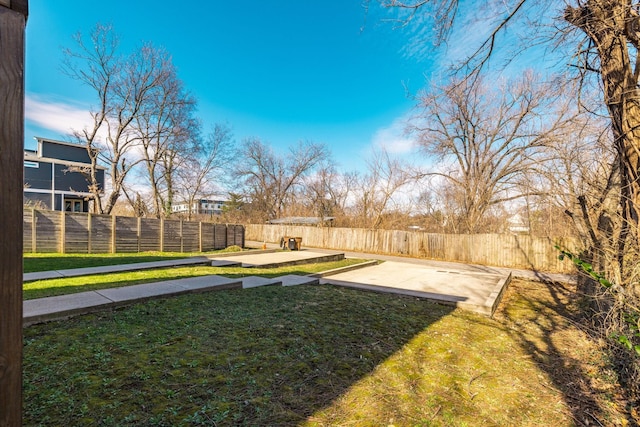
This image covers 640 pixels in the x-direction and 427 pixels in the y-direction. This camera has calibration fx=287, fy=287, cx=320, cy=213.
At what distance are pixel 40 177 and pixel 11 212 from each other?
27472 mm

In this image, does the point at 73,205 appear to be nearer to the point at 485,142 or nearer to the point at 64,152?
the point at 64,152

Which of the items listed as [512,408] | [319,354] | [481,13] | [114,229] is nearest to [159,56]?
[114,229]

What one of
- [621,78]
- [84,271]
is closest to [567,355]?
[621,78]

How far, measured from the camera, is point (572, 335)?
14.3 ft

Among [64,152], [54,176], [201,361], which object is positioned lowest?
[201,361]

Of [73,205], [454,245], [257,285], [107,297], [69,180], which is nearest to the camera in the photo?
[107,297]

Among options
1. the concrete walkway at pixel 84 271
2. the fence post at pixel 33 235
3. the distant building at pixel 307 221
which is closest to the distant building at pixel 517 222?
the distant building at pixel 307 221

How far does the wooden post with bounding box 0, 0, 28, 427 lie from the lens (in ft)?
2.77

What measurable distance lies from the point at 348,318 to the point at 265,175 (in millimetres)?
30592

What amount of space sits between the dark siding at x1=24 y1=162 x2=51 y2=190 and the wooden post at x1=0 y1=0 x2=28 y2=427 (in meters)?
26.9

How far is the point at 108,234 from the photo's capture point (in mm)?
11438

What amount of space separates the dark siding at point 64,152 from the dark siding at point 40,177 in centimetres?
88

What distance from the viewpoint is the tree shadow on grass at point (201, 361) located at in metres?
1.90

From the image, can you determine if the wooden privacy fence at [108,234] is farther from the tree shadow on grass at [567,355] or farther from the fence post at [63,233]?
the tree shadow on grass at [567,355]
